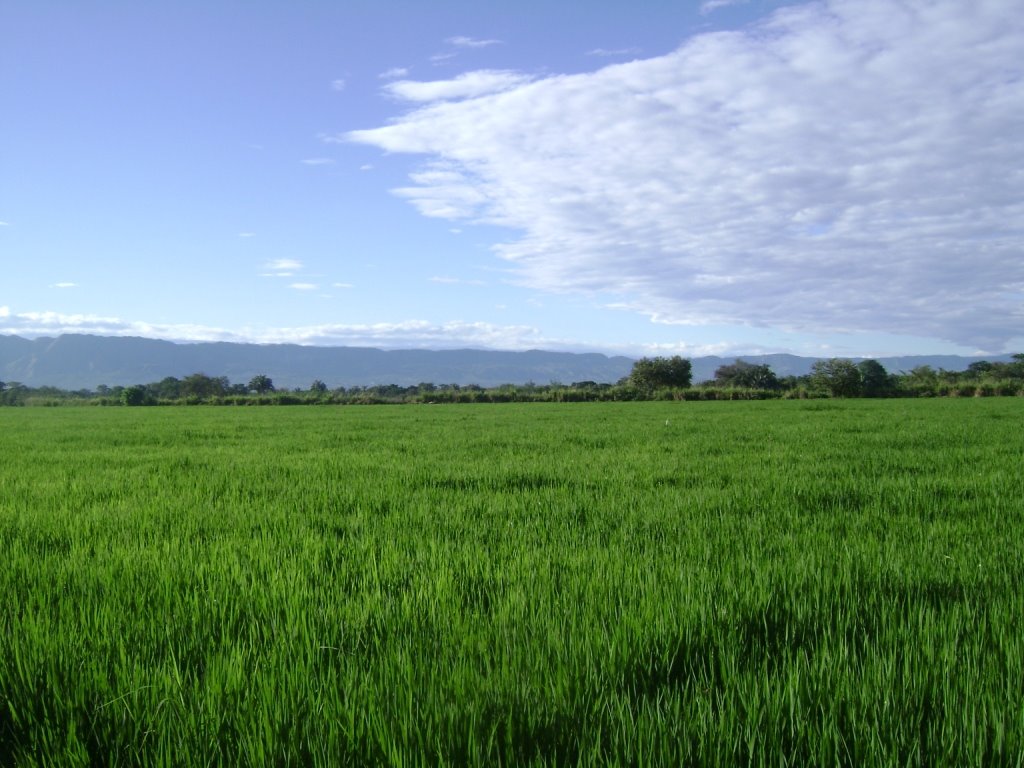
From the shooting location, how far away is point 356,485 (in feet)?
23.7

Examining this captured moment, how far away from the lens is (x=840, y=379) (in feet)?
179

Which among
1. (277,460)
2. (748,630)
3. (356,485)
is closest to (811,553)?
(748,630)

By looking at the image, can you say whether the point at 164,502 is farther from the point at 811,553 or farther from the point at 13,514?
the point at 811,553

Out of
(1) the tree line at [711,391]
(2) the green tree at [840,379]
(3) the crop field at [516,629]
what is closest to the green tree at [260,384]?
(1) the tree line at [711,391]

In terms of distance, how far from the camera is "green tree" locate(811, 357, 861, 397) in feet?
177

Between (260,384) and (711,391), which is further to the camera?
(260,384)

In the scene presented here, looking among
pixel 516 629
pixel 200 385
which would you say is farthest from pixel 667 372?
pixel 516 629

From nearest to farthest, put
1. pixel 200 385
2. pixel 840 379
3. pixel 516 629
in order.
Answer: pixel 516 629, pixel 840 379, pixel 200 385

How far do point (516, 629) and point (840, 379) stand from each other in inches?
2304

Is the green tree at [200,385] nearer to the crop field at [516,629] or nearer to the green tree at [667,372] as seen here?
the green tree at [667,372]

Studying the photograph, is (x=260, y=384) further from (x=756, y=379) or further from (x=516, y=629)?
(x=516, y=629)

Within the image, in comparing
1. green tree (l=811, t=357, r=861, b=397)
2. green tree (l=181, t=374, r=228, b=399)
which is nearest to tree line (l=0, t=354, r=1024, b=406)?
green tree (l=811, t=357, r=861, b=397)

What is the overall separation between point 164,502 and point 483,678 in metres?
5.12

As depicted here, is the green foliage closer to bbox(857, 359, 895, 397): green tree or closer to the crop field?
bbox(857, 359, 895, 397): green tree
